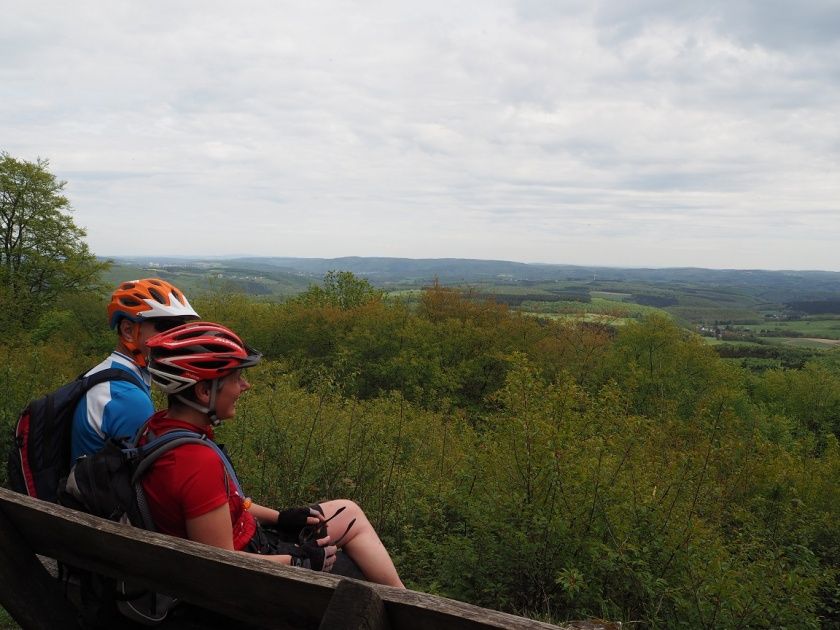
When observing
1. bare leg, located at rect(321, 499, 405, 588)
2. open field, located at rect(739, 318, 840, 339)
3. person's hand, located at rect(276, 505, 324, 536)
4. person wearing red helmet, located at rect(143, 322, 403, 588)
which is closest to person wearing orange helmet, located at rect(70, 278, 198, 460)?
person wearing red helmet, located at rect(143, 322, 403, 588)

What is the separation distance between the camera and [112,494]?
2.19 meters

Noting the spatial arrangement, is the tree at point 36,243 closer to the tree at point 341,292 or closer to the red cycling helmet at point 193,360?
the tree at point 341,292

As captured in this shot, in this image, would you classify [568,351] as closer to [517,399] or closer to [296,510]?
[517,399]

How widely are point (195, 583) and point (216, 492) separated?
397 millimetres

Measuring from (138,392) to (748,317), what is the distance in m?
158

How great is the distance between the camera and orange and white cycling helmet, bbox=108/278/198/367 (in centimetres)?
336

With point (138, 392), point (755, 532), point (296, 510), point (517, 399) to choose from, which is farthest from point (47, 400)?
point (755, 532)

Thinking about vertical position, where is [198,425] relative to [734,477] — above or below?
above

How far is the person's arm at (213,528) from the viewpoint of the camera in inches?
85.0

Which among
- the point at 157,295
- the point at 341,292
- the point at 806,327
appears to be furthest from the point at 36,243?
the point at 806,327

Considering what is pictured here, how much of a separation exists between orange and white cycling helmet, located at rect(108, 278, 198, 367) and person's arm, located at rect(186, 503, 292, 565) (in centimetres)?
140

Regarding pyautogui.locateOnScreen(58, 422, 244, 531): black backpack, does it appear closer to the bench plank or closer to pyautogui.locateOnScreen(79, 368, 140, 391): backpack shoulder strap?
the bench plank

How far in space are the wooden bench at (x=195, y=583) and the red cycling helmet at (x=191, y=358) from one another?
621 millimetres

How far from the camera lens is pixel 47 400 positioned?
2.80 m
